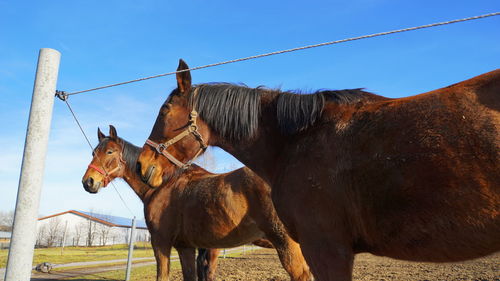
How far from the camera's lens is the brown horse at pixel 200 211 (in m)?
5.83

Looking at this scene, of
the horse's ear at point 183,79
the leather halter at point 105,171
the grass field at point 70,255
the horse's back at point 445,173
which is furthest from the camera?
the grass field at point 70,255

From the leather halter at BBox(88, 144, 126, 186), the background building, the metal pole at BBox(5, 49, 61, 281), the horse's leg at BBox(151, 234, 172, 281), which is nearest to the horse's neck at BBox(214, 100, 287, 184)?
the metal pole at BBox(5, 49, 61, 281)

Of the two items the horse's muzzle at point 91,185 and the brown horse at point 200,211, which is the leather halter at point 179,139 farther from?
the horse's muzzle at point 91,185

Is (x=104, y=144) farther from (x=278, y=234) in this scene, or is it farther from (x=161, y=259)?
(x=278, y=234)

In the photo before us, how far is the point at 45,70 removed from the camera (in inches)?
108

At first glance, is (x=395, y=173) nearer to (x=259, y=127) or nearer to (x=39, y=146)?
(x=259, y=127)

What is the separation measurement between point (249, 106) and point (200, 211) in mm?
3707

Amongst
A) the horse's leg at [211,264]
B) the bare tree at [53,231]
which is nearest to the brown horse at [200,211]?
the horse's leg at [211,264]

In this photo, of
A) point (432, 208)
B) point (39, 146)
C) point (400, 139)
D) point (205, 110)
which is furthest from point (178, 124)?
point (432, 208)

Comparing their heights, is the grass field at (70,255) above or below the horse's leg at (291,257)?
below

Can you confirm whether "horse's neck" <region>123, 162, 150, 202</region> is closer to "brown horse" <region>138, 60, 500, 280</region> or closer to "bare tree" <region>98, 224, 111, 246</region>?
"brown horse" <region>138, 60, 500, 280</region>

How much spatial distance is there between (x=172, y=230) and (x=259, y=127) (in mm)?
4237

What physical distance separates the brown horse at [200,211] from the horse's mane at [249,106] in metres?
2.69

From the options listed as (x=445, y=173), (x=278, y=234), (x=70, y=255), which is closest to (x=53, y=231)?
(x=70, y=255)
